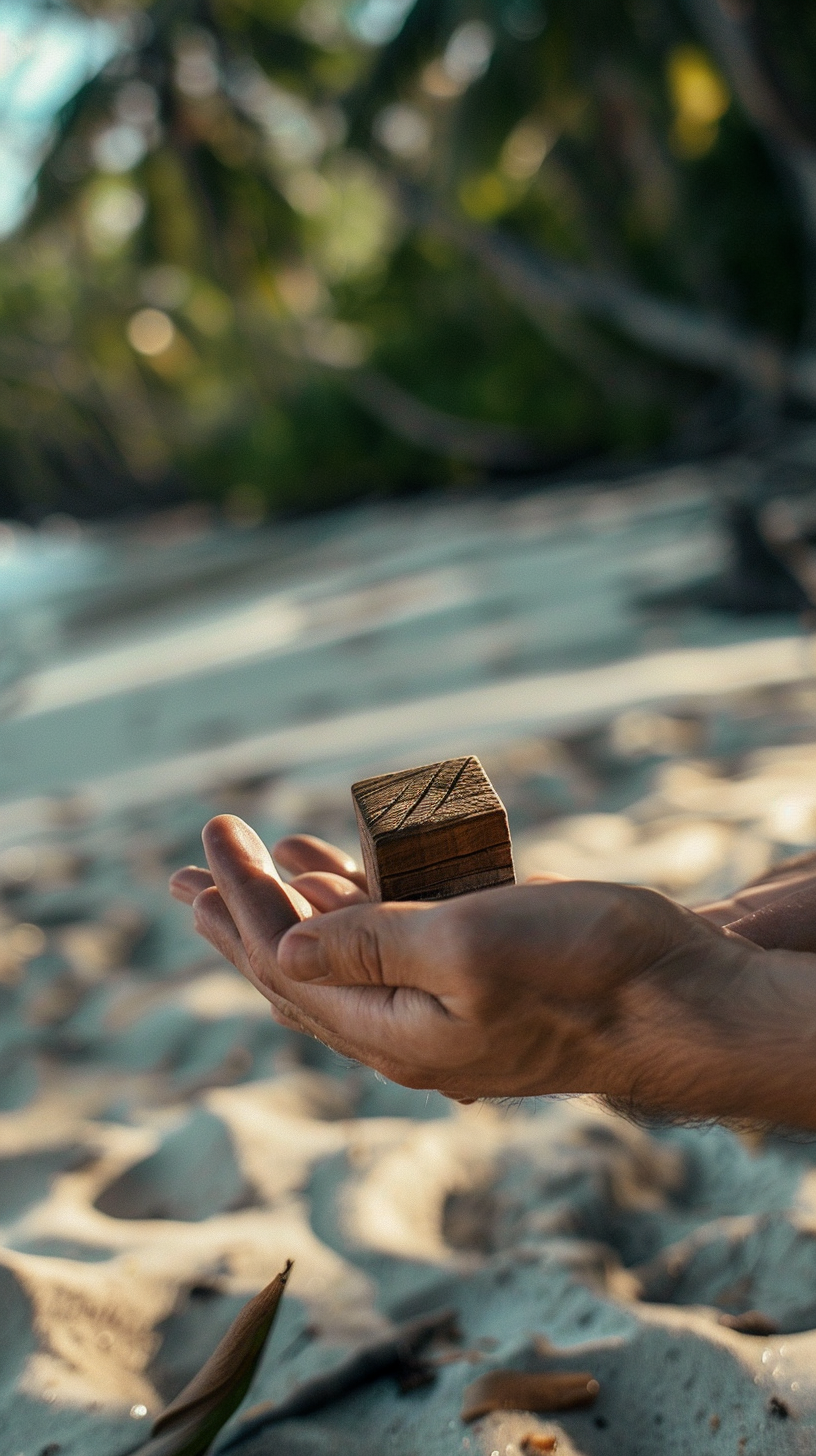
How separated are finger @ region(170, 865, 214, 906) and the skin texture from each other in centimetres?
23

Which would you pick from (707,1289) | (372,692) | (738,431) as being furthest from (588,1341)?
(738,431)

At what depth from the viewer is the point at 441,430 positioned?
59.2 ft

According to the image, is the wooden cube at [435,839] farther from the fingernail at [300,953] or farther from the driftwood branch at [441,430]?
the driftwood branch at [441,430]

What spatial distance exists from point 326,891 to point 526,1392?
658 mm

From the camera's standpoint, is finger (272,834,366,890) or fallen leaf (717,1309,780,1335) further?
finger (272,834,366,890)

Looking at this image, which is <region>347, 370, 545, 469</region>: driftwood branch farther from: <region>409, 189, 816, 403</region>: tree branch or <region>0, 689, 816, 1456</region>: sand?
<region>0, 689, 816, 1456</region>: sand

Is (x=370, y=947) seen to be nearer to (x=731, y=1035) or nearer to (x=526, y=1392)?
(x=731, y=1035)

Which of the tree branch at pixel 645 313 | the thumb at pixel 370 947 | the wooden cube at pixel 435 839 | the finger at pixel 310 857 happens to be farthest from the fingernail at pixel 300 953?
the tree branch at pixel 645 313

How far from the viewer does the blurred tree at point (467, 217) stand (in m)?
12.2

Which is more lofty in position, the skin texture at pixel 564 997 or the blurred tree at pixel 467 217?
the blurred tree at pixel 467 217

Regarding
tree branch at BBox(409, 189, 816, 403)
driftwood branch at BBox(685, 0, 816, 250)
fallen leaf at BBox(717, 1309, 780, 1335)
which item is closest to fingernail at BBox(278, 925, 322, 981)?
fallen leaf at BBox(717, 1309, 780, 1335)

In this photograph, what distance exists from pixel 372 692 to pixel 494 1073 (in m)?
4.49

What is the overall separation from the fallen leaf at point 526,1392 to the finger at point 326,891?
→ 2.04 feet

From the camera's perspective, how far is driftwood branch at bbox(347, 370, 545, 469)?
687 inches
